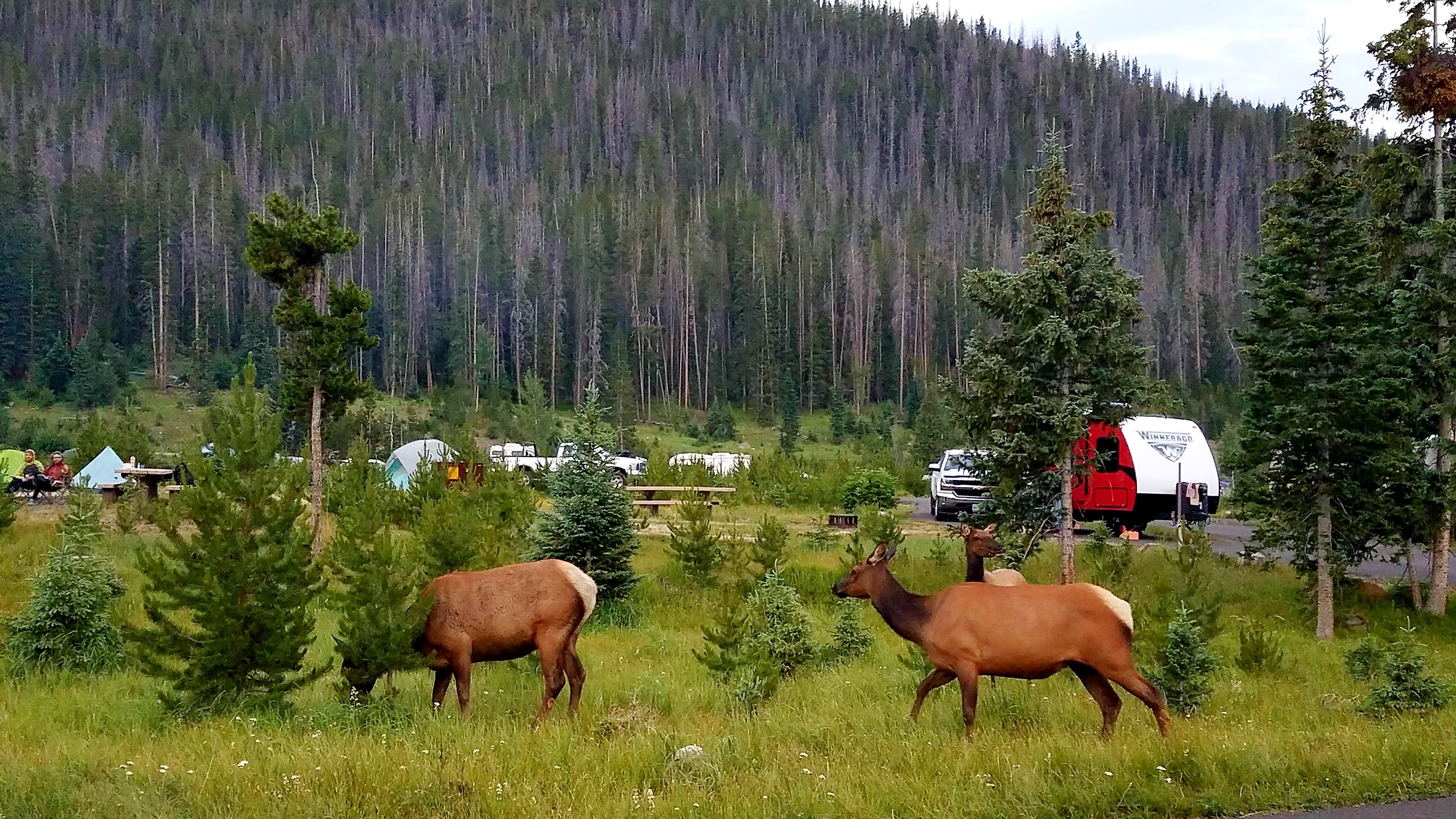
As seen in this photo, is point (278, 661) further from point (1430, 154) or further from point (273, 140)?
point (273, 140)

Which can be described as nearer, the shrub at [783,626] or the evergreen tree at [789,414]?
the shrub at [783,626]

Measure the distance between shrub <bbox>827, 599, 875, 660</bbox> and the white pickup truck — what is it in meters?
5.14

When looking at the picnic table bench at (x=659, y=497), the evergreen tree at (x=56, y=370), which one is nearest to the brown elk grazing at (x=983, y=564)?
the picnic table bench at (x=659, y=497)

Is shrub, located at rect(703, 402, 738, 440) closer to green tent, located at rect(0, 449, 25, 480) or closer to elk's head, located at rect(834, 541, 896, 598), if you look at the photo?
green tent, located at rect(0, 449, 25, 480)

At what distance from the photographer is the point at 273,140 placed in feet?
436

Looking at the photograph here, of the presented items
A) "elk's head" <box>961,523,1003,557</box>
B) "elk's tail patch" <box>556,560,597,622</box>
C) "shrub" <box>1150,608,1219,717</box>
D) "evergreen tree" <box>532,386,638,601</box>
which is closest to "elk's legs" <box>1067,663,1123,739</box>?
"shrub" <box>1150,608,1219,717</box>

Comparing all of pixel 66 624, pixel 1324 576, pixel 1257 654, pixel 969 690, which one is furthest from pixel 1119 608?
pixel 66 624

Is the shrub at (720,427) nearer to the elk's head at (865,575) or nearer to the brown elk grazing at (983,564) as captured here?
the brown elk grazing at (983,564)

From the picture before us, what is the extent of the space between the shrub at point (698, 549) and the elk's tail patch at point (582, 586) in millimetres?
9651

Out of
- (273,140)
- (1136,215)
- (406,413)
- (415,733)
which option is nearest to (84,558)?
(415,733)

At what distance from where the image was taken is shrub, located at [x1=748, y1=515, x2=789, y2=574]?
1889cm

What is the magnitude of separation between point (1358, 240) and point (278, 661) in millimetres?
16630

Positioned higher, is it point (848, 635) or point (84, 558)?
point (84, 558)

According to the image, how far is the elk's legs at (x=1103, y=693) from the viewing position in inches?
351
